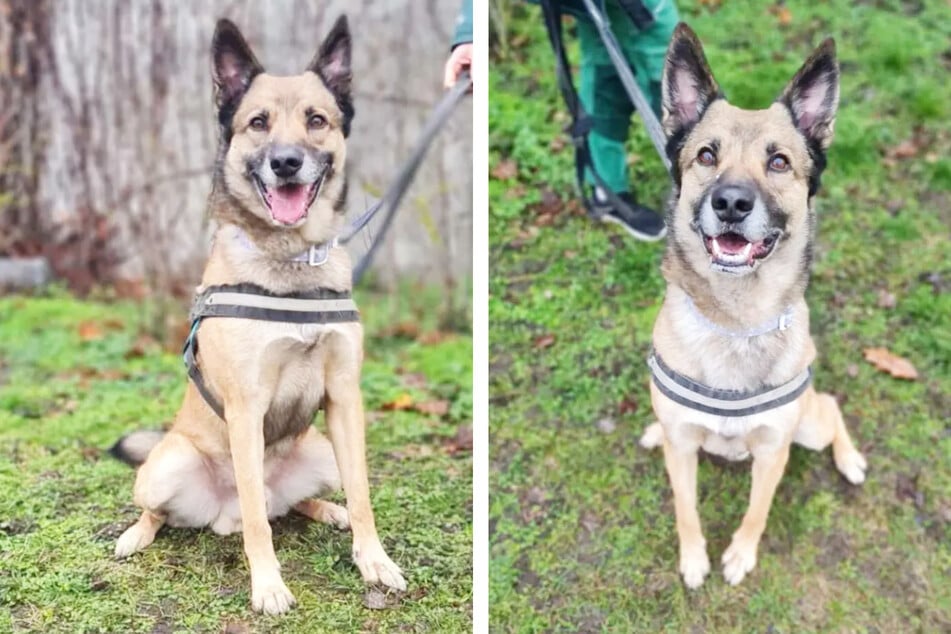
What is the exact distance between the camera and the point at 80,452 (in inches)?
128

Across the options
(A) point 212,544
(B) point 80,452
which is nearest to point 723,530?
(A) point 212,544

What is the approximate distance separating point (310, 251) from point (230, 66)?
0.55 metres

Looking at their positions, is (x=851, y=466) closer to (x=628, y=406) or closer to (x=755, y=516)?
(x=755, y=516)

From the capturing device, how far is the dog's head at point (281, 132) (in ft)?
7.67

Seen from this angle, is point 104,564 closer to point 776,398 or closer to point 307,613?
point 307,613

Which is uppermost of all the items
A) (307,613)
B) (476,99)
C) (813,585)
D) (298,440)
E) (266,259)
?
(476,99)

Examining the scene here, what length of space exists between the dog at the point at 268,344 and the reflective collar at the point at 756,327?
1.12m

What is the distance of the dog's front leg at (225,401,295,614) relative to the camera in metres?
2.44

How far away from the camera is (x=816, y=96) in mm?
2461

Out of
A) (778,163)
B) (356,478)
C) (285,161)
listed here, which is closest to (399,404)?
(356,478)

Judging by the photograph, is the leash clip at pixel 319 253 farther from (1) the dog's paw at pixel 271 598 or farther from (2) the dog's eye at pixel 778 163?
(2) the dog's eye at pixel 778 163

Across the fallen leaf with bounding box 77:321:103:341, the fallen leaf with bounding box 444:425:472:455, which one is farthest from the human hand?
the fallen leaf with bounding box 77:321:103:341

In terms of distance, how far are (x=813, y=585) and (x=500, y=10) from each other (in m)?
3.15

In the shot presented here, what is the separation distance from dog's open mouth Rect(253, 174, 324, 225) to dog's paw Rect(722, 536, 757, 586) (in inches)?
78.8
